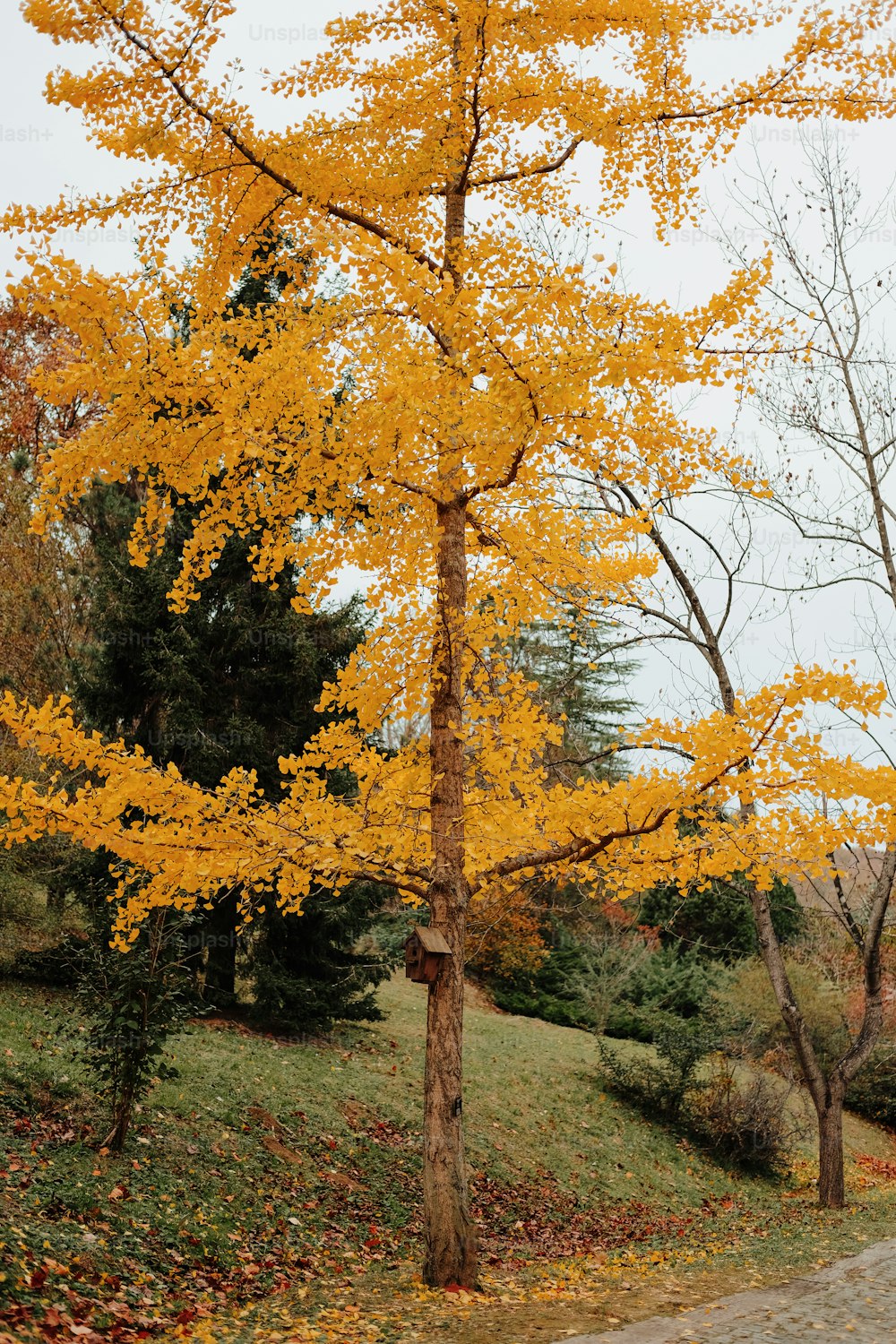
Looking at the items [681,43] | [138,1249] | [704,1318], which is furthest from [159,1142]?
[681,43]

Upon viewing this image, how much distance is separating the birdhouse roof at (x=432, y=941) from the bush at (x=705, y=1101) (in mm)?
8848

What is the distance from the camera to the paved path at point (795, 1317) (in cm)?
501

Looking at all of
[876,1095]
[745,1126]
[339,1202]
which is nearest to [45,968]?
[339,1202]

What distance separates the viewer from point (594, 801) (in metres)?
5.50

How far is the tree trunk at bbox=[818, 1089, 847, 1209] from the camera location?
1063cm

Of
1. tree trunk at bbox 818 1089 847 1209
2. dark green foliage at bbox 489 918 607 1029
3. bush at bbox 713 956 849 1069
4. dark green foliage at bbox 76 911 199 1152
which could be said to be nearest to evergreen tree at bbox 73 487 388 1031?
dark green foliage at bbox 76 911 199 1152

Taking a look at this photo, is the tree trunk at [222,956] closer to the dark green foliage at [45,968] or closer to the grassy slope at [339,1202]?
the grassy slope at [339,1202]

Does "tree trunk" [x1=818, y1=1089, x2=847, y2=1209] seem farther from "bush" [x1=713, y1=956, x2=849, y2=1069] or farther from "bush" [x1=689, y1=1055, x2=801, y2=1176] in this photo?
"bush" [x1=713, y1=956, x2=849, y2=1069]

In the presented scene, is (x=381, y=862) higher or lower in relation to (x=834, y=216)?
lower

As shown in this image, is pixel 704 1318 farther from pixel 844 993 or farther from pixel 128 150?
pixel 844 993

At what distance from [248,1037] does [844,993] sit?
34.1 feet

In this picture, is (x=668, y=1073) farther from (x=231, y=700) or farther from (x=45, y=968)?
(x=45, y=968)

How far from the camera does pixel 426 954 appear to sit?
5938 mm

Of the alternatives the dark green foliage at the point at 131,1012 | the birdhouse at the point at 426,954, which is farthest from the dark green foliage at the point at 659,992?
the birdhouse at the point at 426,954
